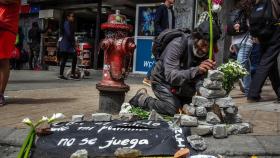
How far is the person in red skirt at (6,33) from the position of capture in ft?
19.5

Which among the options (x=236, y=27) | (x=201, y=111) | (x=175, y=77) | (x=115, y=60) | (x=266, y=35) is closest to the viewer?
(x=201, y=111)

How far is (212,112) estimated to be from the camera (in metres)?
4.13

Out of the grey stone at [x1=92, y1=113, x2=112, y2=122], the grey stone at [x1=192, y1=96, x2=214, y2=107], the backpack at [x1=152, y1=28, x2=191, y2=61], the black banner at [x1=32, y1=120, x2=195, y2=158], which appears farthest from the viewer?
the backpack at [x1=152, y1=28, x2=191, y2=61]

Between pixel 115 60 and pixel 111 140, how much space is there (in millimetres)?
1847

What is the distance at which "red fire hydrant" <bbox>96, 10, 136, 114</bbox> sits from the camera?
5.26 meters

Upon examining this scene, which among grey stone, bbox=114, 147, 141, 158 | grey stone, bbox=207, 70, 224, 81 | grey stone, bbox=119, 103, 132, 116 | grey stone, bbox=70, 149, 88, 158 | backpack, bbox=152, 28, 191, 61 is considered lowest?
grey stone, bbox=70, 149, 88, 158

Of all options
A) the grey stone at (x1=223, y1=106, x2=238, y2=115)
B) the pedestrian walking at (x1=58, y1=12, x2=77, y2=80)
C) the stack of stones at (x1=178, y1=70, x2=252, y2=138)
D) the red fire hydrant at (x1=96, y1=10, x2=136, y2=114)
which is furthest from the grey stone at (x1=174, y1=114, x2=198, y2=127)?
the pedestrian walking at (x1=58, y1=12, x2=77, y2=80)

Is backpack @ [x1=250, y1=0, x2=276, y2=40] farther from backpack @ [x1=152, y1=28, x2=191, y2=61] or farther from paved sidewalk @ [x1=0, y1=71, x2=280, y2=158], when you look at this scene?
backpack @ [x1=152, y1=28, x2=191, y2=61]

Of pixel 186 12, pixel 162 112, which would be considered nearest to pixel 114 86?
pixel 162 112

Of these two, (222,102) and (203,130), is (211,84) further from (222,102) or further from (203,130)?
(203,130)

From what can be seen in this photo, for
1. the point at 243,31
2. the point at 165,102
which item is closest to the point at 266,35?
the point at 243,31

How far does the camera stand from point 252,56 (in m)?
7.51

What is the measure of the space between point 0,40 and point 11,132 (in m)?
1.89

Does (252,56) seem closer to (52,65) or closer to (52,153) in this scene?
(52,153)
